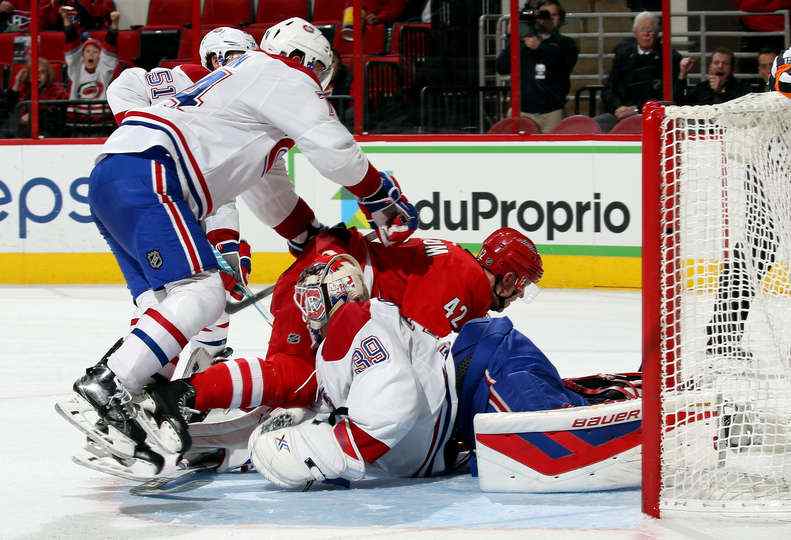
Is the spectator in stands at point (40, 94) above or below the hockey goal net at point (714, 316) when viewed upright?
above

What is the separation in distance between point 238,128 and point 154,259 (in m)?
0.48

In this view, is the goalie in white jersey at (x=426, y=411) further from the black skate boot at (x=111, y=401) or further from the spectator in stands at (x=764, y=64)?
the spectator in stands at (x=764, y=64)

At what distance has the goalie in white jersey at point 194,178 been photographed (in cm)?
339

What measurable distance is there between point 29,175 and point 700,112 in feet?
19.5

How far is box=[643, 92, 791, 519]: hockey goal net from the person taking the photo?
3150 mm

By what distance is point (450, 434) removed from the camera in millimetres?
3629

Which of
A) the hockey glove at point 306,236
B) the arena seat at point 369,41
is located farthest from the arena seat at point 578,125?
the hockey glove at point 306,236

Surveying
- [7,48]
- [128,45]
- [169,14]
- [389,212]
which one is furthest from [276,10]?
[389,212]

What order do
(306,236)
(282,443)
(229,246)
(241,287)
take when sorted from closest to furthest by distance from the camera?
(282,443) < (306,236) < (241,287) < (229,246)

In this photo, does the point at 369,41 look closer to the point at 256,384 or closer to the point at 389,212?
the point at 389,212

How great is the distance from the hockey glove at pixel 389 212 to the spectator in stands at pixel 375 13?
14.7 feet

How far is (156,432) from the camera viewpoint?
10.8ft

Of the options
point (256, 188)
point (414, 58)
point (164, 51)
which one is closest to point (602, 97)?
point (414, 58)

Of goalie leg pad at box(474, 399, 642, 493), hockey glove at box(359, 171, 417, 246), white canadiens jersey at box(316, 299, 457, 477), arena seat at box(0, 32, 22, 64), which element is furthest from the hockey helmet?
arena seat at box(0, 32, 22, 64)
